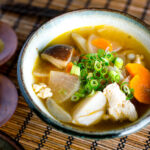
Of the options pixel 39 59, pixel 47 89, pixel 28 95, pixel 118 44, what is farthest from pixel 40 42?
pixel 118 44

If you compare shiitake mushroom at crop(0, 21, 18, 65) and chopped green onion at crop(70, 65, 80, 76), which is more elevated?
chopped green onion at crop(70, 65, 80, 76)

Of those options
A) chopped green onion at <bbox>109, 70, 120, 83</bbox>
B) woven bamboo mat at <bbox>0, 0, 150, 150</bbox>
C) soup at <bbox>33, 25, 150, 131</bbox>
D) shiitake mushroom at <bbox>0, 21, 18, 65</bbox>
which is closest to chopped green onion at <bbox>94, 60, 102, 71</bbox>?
soup at <bbox>33, 25, 150, 131</bbox>

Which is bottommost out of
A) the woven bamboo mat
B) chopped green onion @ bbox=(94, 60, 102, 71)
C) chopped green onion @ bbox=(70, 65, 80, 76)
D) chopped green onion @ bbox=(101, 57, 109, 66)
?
the woven bamboo mat

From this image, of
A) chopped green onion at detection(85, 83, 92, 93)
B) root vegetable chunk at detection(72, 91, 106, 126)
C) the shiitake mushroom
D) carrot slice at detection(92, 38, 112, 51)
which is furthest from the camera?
the shiitake mushroom

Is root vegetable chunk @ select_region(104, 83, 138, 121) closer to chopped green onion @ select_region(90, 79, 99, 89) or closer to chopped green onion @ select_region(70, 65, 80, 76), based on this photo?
chopped green onion @ select_region(90, 79, 99, 89)

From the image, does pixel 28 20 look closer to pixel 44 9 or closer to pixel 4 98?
pixel 44 9

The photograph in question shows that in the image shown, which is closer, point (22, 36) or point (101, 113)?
point (101, 113)
